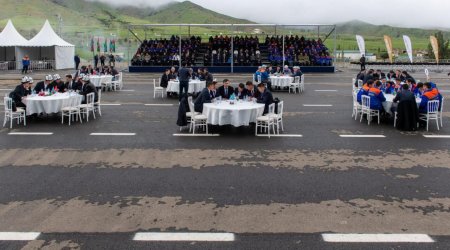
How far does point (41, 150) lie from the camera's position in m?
11.0

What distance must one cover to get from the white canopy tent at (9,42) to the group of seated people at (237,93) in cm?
3151

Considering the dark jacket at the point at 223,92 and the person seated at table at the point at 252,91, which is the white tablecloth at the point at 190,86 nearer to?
the dark jacket at the point at 223,92

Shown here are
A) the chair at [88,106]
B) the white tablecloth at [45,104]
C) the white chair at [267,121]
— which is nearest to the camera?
the white chair at [267,121]

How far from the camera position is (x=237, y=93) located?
1437cm

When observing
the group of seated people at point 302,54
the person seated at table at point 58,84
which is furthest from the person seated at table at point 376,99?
the group of seated people at point 302,54

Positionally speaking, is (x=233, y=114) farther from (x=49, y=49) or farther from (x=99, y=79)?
(x=49, y=49)

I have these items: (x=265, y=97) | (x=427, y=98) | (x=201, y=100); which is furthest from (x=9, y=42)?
(x=427, y=98)

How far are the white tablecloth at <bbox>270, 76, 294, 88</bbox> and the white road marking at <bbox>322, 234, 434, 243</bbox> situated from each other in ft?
58.8

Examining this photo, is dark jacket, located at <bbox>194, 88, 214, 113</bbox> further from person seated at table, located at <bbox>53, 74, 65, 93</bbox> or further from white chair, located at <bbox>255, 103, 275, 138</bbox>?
person seated at table, located at <bbox>53, 74, 65, 93</bbox>

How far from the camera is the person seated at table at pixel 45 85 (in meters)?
15.7

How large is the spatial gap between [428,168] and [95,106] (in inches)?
446

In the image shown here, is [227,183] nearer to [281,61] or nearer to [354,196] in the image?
[354,196]

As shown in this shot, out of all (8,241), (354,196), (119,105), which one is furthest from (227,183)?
(119,105)

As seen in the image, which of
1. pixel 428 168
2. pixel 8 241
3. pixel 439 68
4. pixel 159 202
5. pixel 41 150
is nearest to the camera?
pixel 8 241
